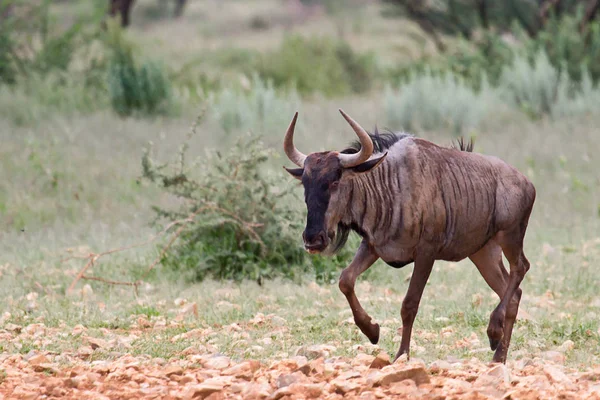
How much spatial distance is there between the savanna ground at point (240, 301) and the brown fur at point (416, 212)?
383 millimetres

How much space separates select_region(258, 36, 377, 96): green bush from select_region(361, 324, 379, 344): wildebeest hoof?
15.0 metres

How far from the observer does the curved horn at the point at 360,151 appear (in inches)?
223

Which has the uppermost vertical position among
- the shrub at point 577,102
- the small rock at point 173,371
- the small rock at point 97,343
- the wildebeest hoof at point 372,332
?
the small rock at point 173,371

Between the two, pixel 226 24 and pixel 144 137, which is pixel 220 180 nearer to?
pixel 144 137

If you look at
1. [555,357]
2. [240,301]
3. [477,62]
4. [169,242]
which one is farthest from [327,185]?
[477,62]

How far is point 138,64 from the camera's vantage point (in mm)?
16953

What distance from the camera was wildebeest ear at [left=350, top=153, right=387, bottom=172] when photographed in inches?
226

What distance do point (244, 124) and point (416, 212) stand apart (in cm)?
957

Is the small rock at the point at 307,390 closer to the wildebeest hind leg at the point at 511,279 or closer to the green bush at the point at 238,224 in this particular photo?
the wildebeest hind leg at the point at 511,279

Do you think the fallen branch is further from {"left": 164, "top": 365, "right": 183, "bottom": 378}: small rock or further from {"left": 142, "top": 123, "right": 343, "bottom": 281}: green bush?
{"left": 164, "top": 365, "right": 183, "bottom": 378}: small rock

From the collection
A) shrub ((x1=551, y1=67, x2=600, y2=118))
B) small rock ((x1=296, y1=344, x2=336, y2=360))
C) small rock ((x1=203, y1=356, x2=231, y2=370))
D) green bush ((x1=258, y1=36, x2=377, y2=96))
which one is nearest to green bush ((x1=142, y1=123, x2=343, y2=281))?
small rock ((x1=296, y1=344, x2=336, y2=360))

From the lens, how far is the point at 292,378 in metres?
5.07

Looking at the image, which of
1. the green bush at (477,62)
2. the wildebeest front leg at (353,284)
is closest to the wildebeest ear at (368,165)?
the wildebeest front leg at (353,284)

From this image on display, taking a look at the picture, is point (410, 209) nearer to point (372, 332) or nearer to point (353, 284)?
point (353, 284)
